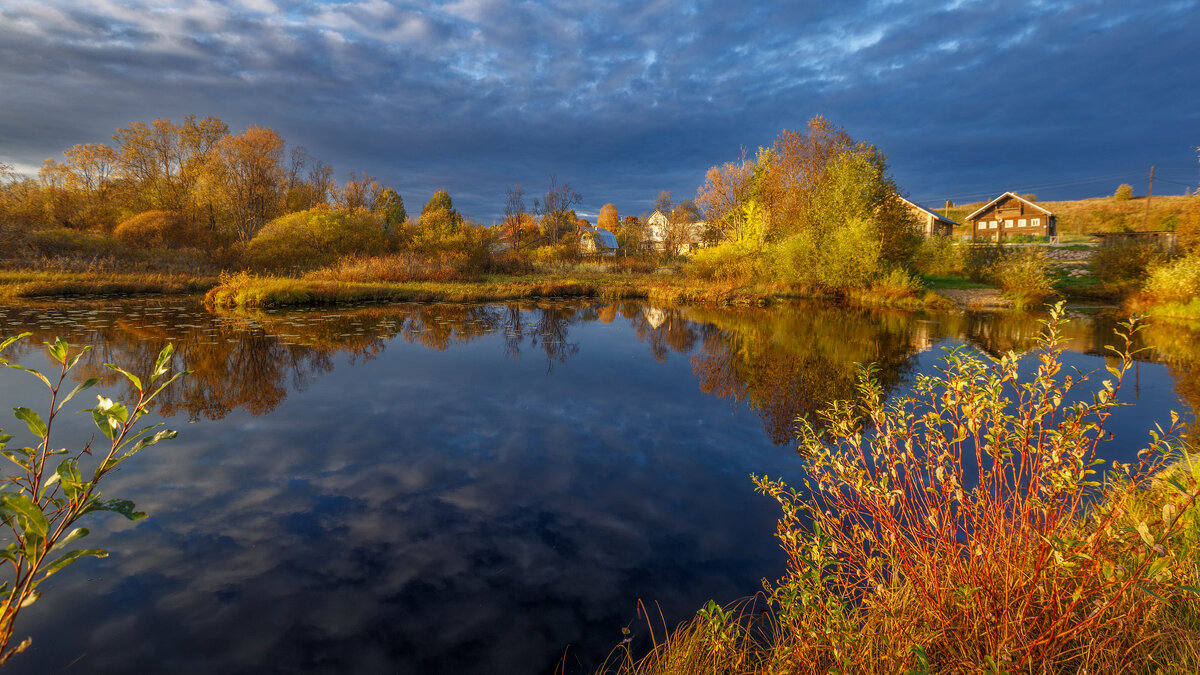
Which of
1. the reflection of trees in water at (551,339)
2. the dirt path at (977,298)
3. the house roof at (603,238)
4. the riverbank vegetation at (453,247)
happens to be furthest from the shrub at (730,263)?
the house roof at (603,238)

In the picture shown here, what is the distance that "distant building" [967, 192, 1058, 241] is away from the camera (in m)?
47.6

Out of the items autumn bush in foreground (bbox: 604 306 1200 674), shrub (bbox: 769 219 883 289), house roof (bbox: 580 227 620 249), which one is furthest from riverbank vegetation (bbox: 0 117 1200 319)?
autumn bush in foreground (bbox: 604 306 1200 674)

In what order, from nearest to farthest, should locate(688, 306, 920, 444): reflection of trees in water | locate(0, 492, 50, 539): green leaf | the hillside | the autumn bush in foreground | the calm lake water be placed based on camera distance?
1. locate(0, 492, 50, 539): green leaf
2. the autumn bush in foreground
3. the calm lake water
4. locate(688, 306, 920, 444): reflection of trees in water
5. the hillside

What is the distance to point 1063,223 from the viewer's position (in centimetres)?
5828

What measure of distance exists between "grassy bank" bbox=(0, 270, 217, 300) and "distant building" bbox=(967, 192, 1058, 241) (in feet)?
190

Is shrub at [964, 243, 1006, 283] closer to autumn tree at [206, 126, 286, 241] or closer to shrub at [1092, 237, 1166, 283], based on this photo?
shrub at [1092, 237, 1166, 283]

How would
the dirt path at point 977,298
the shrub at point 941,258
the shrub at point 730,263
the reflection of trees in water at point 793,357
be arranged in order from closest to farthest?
the reflection of trees in water at point 793,357 < the dirt path at point 977,298 < the shrub at point 730,263 < the shrub at point 941,258

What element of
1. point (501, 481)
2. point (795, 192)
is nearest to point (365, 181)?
point (795, 192)

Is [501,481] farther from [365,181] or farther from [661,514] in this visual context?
[365,181]

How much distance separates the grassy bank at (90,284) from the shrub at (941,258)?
1478 inches

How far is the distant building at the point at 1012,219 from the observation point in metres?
47.6

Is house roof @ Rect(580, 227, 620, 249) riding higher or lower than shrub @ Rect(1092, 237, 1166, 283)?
higher

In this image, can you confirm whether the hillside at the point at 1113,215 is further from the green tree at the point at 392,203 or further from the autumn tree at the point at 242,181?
the autumn tree at the point at 242,181

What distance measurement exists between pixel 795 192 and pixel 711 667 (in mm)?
31436
